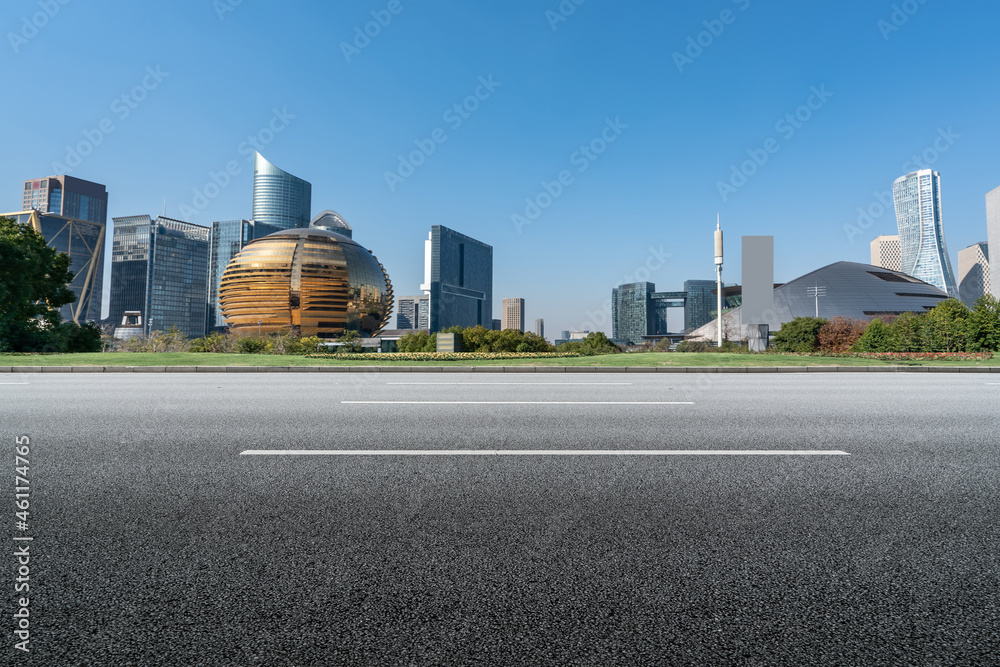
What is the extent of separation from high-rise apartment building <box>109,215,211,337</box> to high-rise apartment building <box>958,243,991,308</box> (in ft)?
856

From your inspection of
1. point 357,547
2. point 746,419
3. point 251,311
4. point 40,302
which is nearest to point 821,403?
point 746,419

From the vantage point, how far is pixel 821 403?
8000mm

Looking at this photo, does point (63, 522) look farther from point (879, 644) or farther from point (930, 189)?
point (930, 189)

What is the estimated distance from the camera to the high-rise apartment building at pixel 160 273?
589 feet

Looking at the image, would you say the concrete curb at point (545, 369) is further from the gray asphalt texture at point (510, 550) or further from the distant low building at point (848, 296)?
the distant low building at point (848, 296)

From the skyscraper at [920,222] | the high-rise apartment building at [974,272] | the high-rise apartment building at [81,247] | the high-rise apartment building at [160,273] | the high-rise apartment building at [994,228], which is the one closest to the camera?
the high-rise apartment building at [994,228]

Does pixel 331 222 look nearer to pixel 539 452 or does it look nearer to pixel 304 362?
pixel 304 362

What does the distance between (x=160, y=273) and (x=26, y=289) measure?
615ft

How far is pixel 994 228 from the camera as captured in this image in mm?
76188

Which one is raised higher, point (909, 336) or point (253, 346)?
point (909, 336)

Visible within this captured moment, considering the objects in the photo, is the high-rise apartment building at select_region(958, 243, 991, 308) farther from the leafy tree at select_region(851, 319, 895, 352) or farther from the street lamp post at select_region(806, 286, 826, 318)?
the leafy tree at select_region(851, 319, 895, 352)

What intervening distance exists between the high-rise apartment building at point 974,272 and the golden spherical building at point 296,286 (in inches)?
7248

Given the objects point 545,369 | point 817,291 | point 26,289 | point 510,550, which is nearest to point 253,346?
point 26,289

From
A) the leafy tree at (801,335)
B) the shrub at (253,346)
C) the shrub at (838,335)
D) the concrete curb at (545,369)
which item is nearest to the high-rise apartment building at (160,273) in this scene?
the shrub at (253,346)
